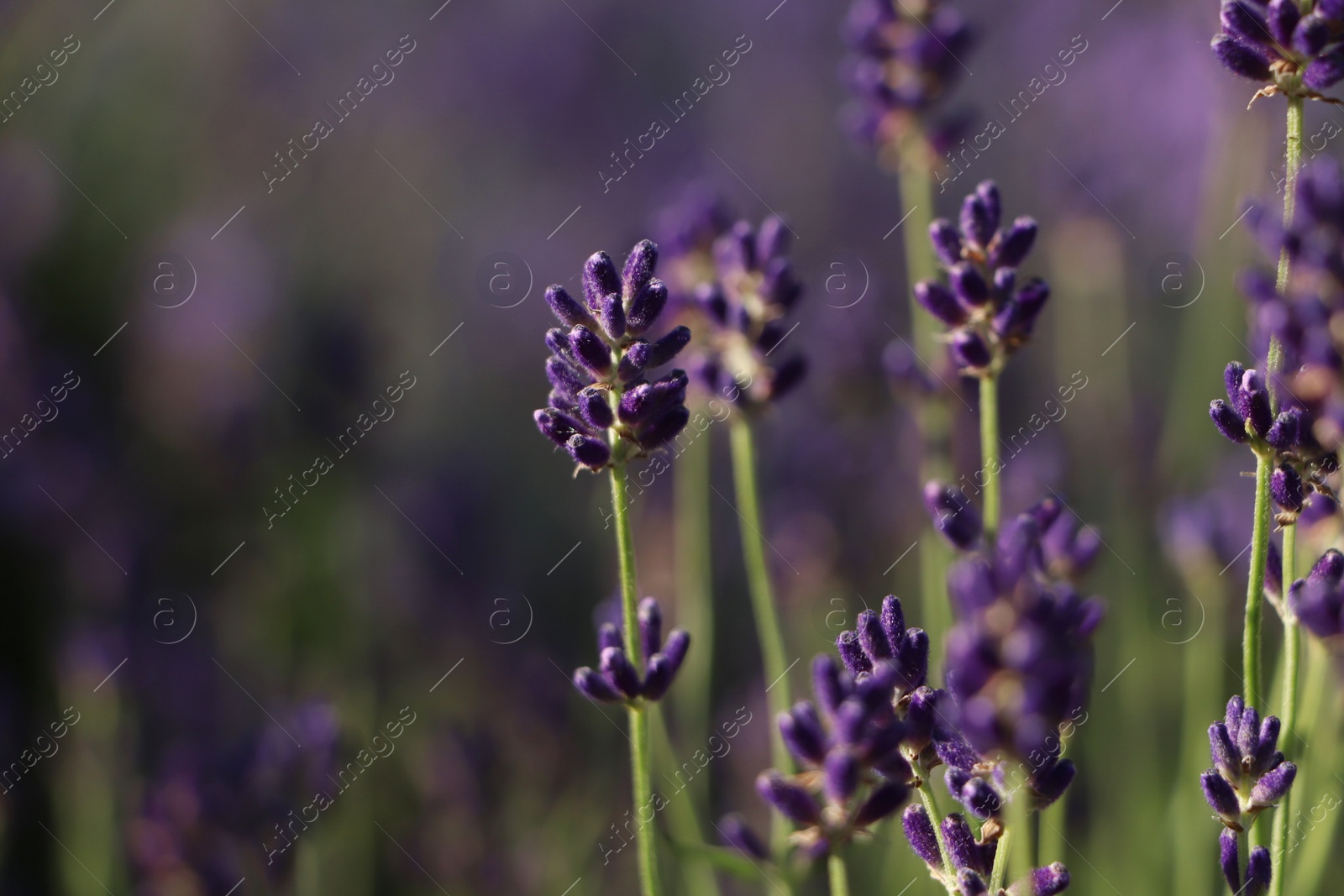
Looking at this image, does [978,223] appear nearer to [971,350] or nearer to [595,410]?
[971,350]

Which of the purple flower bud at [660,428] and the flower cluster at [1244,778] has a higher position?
the purple flower bud at [660,428]

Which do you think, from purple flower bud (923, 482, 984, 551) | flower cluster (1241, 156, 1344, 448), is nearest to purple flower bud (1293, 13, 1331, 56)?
flower cluster (1241, 156, 1344, 448)

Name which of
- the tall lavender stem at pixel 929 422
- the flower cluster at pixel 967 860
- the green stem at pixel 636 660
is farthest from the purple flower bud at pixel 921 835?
the tall lavender stem at pixel 929 422

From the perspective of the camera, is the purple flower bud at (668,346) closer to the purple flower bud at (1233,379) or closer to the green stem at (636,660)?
the green stem at (636,660)

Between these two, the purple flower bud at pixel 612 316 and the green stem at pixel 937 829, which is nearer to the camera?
the green stem at pixel 937 829

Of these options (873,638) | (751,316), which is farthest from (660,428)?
(751,316)

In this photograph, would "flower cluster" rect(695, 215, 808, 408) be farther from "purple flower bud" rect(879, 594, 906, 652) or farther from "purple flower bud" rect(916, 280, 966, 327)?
"purple flower bud" rect(879, 594, 906, 652)

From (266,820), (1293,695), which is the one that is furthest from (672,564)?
(1293,695)

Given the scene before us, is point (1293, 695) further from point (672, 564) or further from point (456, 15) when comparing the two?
point (456, 15)
